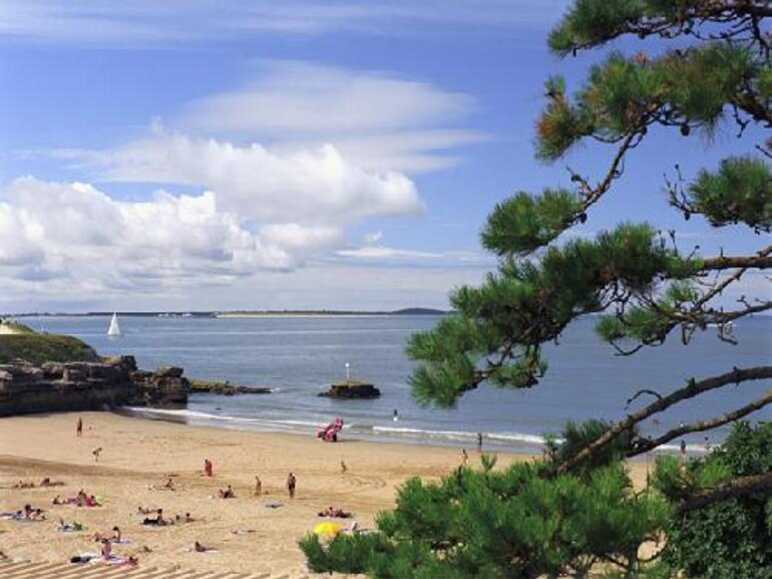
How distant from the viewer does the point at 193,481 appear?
30016 mm

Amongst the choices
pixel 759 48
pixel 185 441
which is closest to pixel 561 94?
pixel 759 48

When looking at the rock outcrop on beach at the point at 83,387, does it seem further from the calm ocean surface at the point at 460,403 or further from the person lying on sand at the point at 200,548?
the person lying on sand at the point at 200,548

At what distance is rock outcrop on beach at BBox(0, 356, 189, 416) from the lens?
4847 cm

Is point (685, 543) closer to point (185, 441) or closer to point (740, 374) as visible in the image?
point (740, 374)

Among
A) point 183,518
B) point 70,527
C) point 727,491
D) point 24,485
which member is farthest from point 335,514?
point 727,491

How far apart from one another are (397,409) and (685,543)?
48012 millimetres

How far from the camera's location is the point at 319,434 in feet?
137

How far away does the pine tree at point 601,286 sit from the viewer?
462 cm

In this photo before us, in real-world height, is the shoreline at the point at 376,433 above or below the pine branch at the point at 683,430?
below

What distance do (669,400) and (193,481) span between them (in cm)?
2670

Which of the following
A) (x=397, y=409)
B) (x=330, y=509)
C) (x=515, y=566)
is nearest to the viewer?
(x=515, y=566)

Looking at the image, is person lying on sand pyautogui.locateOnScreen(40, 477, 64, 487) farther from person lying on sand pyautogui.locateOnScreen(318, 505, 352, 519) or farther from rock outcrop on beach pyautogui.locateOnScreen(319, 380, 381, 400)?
rock outcrop on beach pyautogui.locateOnScreen(319, 380, 381, 400)

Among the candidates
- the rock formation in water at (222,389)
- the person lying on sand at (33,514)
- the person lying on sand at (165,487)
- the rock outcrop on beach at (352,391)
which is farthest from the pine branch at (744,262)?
the rock formation in water at (222,389)

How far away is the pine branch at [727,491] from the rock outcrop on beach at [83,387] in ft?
154
